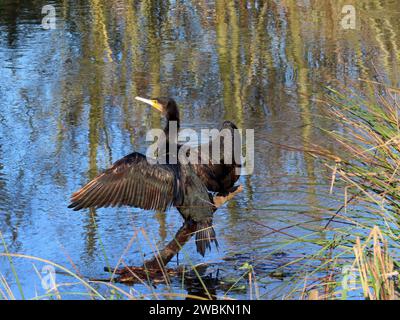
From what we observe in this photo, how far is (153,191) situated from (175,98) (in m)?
4.23

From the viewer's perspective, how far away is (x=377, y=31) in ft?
43.7

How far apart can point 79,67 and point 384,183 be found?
25.1 feet

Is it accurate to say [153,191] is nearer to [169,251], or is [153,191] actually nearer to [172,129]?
[169,251]

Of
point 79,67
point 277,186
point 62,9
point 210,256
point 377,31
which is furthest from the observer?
point 62,9

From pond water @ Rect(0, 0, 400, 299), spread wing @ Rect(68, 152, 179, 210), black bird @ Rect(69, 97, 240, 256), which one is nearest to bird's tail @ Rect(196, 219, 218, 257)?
black bird @ Rect(69, 97, 240, 256)

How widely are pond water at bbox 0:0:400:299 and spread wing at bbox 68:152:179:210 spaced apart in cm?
32

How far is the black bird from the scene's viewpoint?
6465mm

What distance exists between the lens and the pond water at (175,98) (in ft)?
21.9

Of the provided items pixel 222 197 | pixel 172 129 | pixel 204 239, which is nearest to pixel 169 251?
pixel 204 239

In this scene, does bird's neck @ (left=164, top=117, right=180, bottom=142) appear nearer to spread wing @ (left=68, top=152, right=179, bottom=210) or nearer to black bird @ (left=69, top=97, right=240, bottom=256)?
black bird @ (left=69, top=97, right=240, bottom=256)
